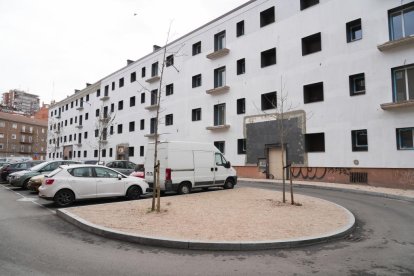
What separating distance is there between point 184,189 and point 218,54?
53.4ft

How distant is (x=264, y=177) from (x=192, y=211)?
1425 cm

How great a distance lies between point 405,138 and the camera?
Result: 1603cm

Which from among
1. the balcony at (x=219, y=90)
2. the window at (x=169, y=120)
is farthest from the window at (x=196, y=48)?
the window at (x=169, y=120)

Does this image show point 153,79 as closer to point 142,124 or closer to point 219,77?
point 142,124

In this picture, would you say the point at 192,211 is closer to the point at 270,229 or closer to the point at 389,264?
the point at 270,229

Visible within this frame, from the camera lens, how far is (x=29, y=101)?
134 m

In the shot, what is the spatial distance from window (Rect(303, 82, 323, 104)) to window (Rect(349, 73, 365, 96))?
2109 millimetres

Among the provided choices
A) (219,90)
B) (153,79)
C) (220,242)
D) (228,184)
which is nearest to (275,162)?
(228,184)

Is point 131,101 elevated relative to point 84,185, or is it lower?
elevated

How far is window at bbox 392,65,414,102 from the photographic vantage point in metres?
16.0

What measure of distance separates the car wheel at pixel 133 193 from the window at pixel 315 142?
12.2 m

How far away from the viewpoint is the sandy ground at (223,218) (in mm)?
6664

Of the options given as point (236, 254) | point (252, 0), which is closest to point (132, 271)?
point (236, 254)

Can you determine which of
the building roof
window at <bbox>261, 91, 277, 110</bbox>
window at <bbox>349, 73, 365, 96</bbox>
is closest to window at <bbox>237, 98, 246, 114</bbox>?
window at <bbox>261, 91, 277, 110</bbox>
